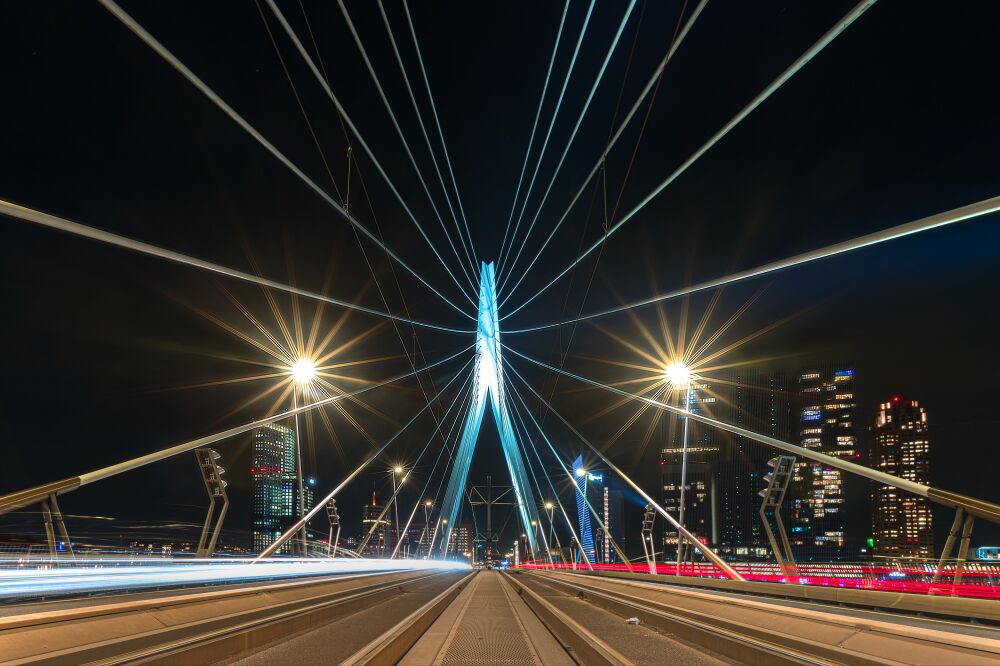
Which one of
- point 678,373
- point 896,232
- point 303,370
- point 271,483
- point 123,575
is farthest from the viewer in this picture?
point 271,483

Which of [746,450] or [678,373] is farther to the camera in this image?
[746,450]

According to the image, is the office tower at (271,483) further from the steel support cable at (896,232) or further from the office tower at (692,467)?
the steel support cable at (896,232)

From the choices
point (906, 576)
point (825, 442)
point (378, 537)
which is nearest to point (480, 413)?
point (378, 537)

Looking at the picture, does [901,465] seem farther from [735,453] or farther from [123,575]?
[123,575]

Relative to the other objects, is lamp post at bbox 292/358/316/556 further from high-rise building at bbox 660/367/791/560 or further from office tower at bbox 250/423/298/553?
high-rise building at bbox 660/367/791/560

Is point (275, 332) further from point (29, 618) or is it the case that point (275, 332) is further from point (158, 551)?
point (29, 618)
